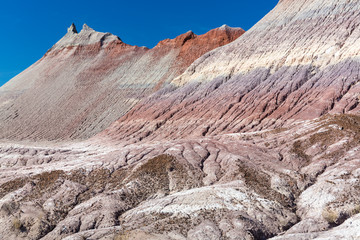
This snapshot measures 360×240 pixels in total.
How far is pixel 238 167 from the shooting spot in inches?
835

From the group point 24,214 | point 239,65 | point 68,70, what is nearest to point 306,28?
point 239,65

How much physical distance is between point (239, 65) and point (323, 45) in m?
14.7

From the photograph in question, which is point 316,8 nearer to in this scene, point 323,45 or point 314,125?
point 323,45

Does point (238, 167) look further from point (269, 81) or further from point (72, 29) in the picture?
point (72, 29)

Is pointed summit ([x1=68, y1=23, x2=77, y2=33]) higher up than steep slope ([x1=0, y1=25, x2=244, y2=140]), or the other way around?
pointed summit ([x1=68, y1=23, x2=77, y2=33])

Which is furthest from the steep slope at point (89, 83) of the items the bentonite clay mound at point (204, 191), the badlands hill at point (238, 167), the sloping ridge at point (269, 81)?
the bentonite clay mound at point (204, 191)

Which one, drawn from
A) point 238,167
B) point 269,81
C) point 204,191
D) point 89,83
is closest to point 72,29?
point 89,83

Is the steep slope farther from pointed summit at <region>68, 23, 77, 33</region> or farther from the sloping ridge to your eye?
pointed summit at <region>68, 23, 77, 33</region>

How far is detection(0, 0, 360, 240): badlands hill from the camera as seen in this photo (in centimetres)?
1472

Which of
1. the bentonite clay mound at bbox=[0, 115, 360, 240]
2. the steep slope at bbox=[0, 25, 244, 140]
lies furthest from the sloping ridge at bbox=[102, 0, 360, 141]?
the bentonite clay mound at bbox=[0, 115, 360, 240]

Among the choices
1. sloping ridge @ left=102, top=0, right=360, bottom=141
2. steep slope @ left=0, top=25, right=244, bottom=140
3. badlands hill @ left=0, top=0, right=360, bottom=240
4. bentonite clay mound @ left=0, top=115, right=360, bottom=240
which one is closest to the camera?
bentonite clay mound @ left=0, top=115, right=360, bottom=240

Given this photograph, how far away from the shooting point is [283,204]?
16.8 m

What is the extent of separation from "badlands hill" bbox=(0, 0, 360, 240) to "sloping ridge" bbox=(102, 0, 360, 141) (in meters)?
0.22

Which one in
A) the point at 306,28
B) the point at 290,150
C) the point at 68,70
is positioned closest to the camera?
the point at 290,150
